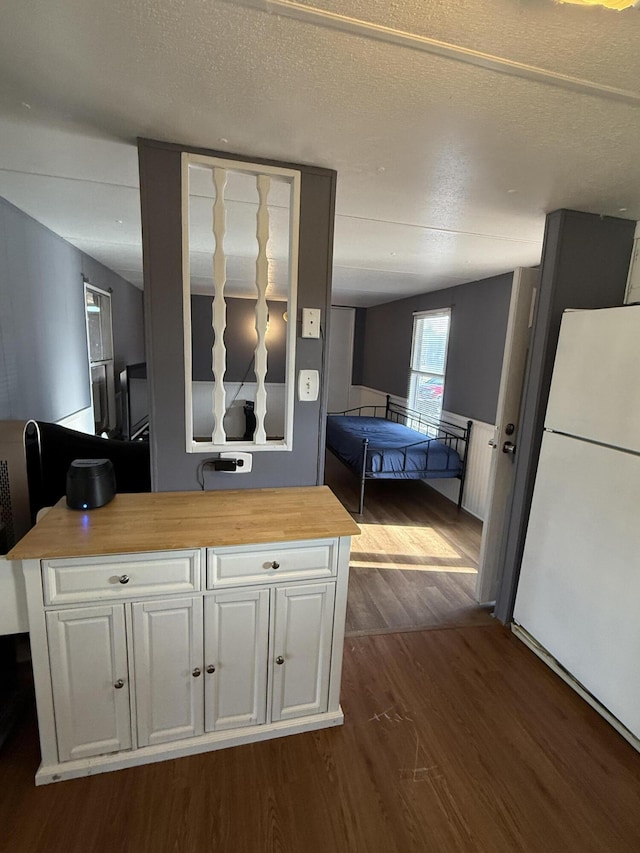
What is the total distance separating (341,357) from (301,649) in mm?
6078

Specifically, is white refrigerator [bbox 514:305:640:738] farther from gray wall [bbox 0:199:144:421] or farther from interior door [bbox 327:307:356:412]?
interior door [bbox 327:307:356:412]

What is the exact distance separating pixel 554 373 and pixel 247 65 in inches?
72.3

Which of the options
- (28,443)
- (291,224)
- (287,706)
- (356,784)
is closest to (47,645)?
(28,443)

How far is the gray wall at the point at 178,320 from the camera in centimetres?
160

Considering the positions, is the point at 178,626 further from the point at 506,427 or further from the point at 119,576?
the point at 506,427

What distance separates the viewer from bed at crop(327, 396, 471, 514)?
154 inches

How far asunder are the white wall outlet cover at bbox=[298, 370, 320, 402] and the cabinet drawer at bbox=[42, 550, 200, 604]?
84 centimetres

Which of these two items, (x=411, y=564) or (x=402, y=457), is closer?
(x=411, y=564)

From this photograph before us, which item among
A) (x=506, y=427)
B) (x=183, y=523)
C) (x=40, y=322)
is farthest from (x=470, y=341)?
(x=40, y=322)

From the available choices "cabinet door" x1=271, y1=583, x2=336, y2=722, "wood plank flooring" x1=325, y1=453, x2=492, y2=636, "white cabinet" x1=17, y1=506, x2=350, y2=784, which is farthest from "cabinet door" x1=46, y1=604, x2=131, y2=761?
"wood plank flooring" x1=325, y1=453, x2=492, y2=636

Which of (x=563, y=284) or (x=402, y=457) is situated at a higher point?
(x=563, y=284)

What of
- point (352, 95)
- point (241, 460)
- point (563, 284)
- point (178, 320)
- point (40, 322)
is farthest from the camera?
point (40, 322)

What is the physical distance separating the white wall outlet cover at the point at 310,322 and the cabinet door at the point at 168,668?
1.17m

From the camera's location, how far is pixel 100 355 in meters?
4.17
